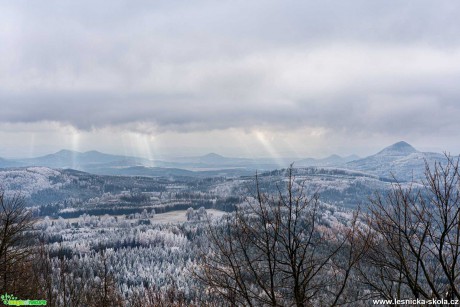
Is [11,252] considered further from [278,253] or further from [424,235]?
[424,235]

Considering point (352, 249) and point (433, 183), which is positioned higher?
point (433, 183)

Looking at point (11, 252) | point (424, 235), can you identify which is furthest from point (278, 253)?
point (11, 252)

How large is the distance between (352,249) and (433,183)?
4925 mm

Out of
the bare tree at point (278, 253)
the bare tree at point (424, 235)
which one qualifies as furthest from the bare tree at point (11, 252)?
the bare tree at point (424, 235)

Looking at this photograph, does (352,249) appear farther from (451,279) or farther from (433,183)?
(433,183)

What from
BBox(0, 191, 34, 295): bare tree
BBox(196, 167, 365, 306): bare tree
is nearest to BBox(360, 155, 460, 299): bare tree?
BBox(196, 167, 365, 306): bare tree

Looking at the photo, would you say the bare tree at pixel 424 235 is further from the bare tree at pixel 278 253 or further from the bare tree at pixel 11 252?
the bare tree at pixel 11 252

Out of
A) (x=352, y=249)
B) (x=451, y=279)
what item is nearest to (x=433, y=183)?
(x=451, y=279)

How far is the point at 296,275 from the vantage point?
1194cm

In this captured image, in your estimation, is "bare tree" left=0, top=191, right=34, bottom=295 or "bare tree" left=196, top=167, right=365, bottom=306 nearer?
"bare tree" left=196, top=167, right=365, bottom=306

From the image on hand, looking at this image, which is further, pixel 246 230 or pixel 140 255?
pixel 140 255

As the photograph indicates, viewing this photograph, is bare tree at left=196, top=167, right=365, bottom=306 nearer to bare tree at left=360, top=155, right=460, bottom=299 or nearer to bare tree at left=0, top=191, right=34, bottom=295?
bare tree at left=360, top=155, right=460, bottom=299

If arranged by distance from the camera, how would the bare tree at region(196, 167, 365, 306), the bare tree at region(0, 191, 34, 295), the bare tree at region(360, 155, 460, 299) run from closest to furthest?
the bare tree at region(196, 167, 365, 306) < the bare tree at region(360, 155, 460, 299) < the bare tree at region(0, 191, 34, 295)

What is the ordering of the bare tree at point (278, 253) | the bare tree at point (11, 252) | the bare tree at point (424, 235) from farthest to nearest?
the bare tree at point (11, 252), the bare tree at point (424, 235), the bare tree at point (278, 253)
